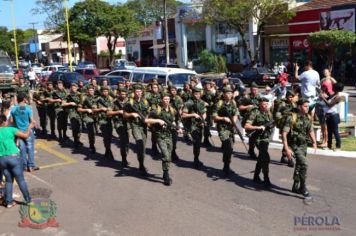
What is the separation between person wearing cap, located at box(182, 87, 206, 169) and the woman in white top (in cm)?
302

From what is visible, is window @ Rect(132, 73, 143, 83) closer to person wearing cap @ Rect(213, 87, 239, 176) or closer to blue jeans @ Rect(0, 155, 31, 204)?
person wearing cap @ Rect(213, 87, 239, 176)

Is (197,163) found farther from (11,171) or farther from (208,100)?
(11,171)

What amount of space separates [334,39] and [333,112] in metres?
17.5

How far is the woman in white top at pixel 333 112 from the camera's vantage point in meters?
11.2

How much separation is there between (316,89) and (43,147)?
7.85 metres

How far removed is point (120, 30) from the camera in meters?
50.6

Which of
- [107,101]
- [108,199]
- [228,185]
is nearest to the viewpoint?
[108,199]

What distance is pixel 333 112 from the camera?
37.7 feet

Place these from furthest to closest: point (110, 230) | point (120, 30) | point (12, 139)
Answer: point (120, 30), point (12, 139), point (110, 230)

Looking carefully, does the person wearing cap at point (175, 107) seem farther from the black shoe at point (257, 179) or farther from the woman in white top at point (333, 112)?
the woman in white top at point (333, 112)

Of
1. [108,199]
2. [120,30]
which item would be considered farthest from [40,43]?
[108,199]

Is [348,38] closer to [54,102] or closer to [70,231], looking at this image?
[54,102]

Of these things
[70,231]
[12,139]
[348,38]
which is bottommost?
[70,231]

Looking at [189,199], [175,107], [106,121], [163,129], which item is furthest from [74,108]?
[189,199]
